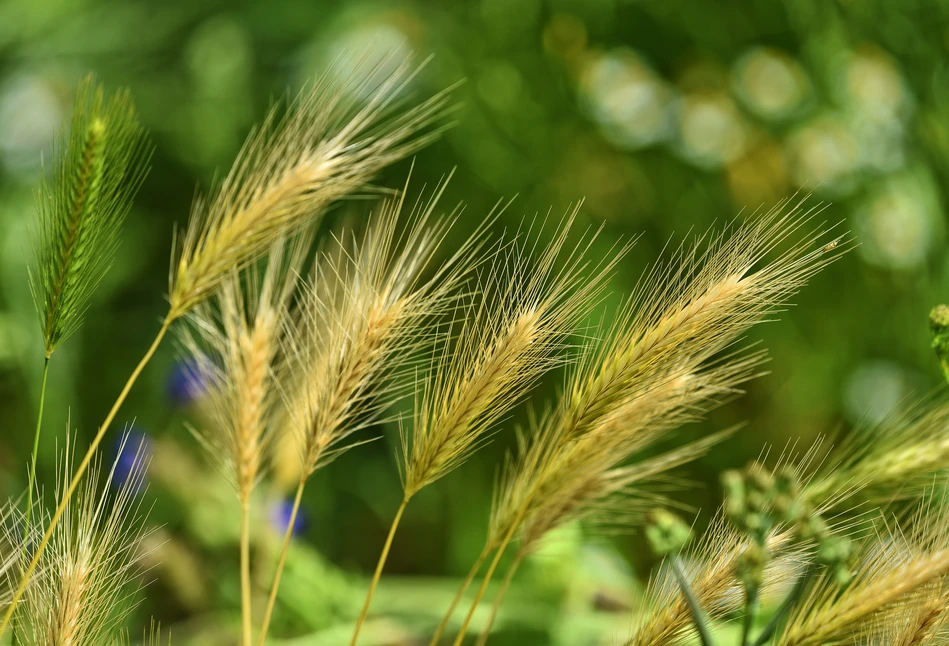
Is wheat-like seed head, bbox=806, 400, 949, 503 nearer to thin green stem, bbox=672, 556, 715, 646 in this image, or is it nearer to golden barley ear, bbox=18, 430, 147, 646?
thin green stem, bbox=672, 556, 715, 646

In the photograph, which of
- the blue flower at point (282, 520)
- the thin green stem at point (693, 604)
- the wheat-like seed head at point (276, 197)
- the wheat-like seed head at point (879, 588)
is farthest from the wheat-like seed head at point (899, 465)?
Result: the blue flower at point (282, 520)

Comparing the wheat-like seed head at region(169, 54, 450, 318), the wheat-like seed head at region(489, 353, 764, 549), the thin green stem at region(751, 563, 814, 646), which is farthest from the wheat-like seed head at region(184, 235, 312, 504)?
the thin green stem at region(751, 563, 814, 646)

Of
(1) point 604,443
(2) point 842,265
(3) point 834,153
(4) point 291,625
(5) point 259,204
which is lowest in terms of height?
(4) point 291,625

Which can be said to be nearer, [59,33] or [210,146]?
[210,146]

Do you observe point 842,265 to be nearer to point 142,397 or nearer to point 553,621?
point 553,621

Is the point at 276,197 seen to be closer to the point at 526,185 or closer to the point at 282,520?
the point at 282,520

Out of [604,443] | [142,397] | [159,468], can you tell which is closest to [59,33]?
[142,397]
